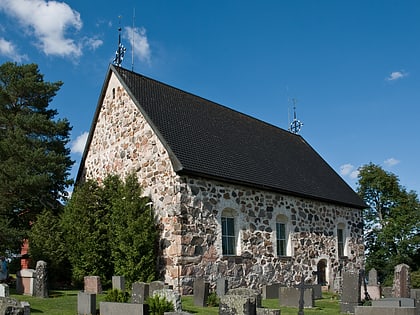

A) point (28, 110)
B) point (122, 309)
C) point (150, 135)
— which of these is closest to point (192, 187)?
point (150, 135)

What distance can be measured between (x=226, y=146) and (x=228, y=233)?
13.3ft

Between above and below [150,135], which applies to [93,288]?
below

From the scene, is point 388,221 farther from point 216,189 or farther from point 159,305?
point 159,305

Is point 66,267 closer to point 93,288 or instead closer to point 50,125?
point 93,288

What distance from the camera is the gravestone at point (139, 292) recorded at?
11412 millimetres

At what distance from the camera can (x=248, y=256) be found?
18.2 meters

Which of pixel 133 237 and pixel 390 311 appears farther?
pixel 133 237

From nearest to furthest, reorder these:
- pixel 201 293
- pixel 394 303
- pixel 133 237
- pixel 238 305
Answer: pixel 238 305 < pixel 394 303 < pixel 201 293 < pixel 133 237

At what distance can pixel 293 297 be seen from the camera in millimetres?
13711

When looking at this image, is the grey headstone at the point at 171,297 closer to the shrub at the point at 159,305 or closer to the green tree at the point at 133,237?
the shrub at the point at 159,305

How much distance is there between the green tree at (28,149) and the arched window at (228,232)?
8.05m

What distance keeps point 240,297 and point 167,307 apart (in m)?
2.60

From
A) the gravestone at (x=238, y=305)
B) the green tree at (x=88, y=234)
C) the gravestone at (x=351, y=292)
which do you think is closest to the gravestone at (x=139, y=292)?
the gravestone at (x=238, y=305)

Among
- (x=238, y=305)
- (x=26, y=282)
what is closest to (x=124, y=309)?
(x=238, y=305)
